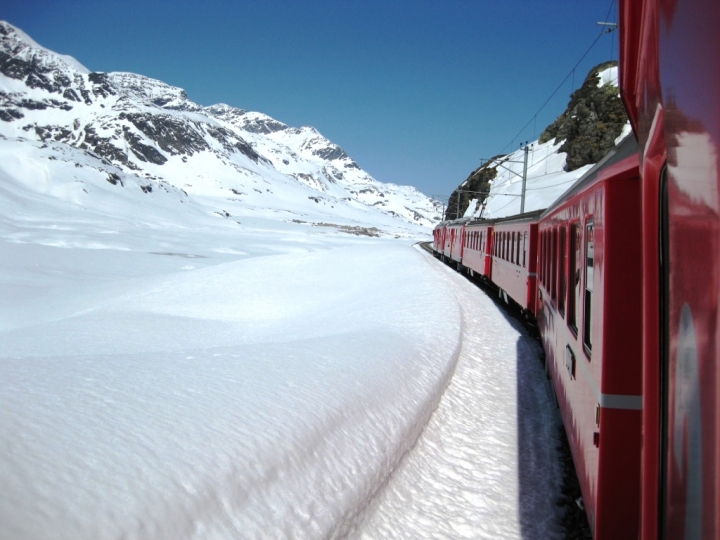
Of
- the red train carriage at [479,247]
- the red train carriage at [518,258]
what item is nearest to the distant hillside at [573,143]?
the red train carriage at [479,247]

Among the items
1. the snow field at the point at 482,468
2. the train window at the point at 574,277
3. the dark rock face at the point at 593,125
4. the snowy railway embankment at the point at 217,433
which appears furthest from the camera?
the dark rock face at the point at 593,125

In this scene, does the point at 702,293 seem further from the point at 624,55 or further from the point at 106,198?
the point at 106,198

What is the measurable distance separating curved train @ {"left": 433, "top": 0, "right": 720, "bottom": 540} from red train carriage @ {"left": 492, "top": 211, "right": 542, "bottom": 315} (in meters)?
7.23

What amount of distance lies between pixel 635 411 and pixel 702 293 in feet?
5.91

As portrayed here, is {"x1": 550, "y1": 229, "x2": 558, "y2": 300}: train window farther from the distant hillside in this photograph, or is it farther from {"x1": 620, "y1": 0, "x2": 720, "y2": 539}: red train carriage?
the distant hillside

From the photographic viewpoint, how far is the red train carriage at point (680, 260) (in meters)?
1.52

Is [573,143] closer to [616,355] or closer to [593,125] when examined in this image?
[593,125]

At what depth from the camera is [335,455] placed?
14.6ft

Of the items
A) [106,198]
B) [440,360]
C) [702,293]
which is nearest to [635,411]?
[702,293]

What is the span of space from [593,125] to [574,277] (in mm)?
52573

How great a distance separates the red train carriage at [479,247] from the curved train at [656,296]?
1483 centimetres

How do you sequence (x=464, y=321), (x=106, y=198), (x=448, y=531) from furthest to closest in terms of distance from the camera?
(x=106, y=198) < (x=464, y=321) < (x=448, y=531)

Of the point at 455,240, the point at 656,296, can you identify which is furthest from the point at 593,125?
the point at 656,296

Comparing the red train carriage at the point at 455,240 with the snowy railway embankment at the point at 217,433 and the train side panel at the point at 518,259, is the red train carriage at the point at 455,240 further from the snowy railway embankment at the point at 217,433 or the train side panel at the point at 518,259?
the snowy railway embankment at the point at 217,433
